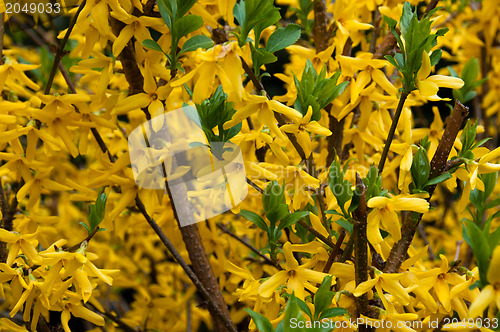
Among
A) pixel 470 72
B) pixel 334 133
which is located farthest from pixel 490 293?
pixel 470 72

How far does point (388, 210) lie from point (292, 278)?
0.69 feet

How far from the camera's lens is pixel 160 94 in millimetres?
955

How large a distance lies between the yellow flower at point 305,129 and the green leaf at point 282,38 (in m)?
0.13

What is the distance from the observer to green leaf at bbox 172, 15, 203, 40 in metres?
0.86

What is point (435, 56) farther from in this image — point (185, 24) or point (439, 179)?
point (185, 24)

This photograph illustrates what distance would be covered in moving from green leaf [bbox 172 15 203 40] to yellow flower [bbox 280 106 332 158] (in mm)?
246

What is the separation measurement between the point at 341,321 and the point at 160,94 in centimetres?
55

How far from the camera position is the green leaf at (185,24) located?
0.86 meters

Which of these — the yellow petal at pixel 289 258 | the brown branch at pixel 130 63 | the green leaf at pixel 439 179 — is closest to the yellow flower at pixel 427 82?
the green leaf at pixel 439 179

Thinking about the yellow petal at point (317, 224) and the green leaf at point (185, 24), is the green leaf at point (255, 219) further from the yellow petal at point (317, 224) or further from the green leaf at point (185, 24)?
the green leaf at point (185, 24)

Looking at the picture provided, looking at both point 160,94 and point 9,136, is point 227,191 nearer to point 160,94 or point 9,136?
point 160,94

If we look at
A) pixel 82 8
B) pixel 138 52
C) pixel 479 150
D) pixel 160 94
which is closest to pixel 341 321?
pixel 479 150

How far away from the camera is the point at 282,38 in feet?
2.84

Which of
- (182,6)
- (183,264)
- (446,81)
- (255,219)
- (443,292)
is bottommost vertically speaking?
(183,264)
